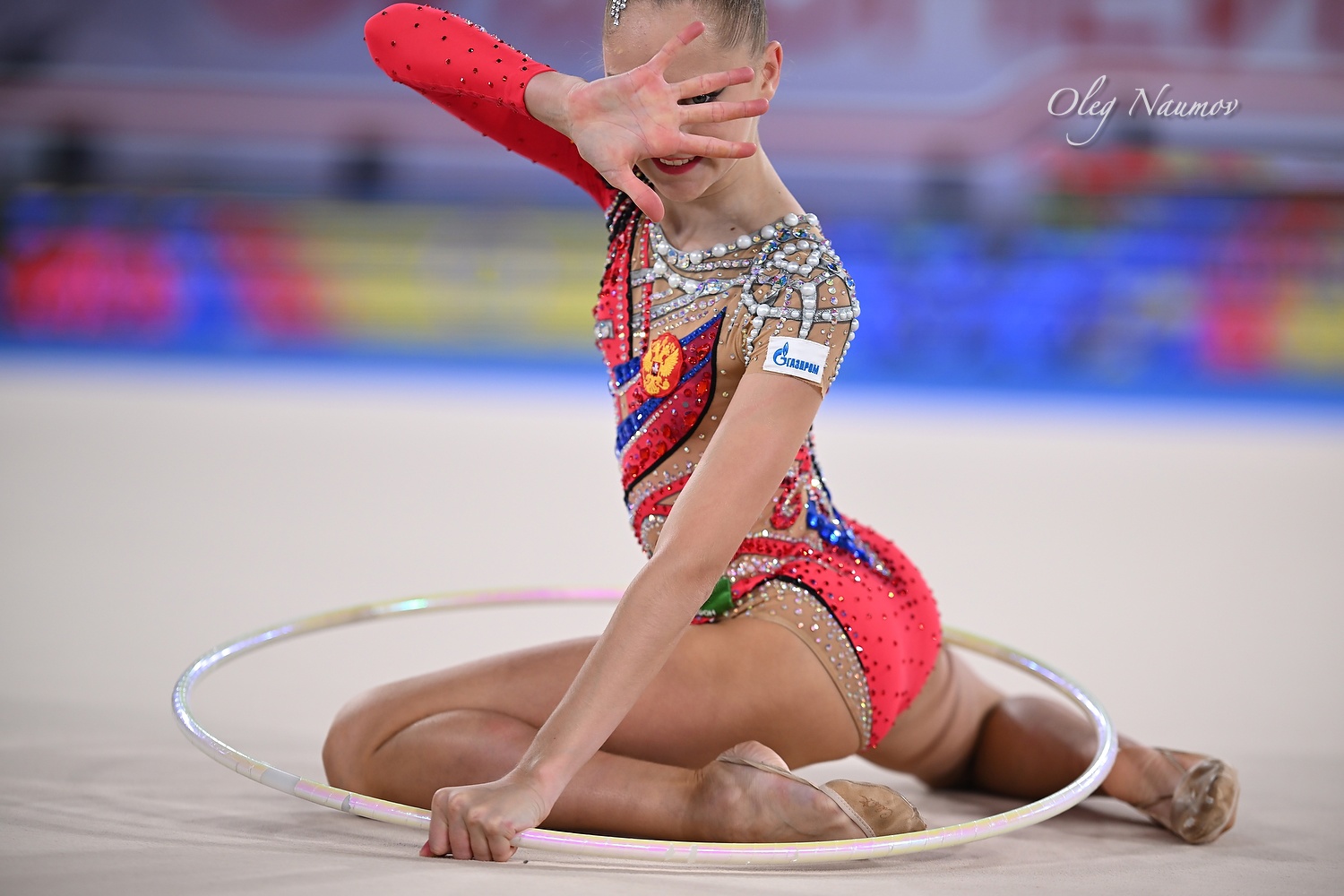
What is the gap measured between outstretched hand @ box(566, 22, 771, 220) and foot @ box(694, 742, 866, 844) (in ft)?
2.15

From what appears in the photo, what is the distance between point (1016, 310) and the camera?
265 inches

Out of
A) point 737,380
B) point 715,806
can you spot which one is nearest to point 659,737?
point 715,806

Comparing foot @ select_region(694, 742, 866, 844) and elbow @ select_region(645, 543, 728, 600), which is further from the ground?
elbow @ select_region(645, 543, 728, 600)

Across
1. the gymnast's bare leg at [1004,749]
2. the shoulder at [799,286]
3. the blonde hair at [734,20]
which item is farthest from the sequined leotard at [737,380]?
the blonde hair at [734,20]

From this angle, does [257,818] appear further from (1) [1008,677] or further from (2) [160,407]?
(2) [160,407]

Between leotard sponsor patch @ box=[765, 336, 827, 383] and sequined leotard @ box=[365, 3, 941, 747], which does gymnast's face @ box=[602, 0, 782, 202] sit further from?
leotard sponsor patch @ box=[765, 336, 827, 383]

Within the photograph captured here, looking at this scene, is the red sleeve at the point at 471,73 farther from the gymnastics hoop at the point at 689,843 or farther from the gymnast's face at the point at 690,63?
the gymnastics hoop at the point at 689,843

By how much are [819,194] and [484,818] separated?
228 inches

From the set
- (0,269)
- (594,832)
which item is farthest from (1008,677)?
(0,269)

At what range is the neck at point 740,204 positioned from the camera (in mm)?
1755

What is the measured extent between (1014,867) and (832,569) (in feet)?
1.45

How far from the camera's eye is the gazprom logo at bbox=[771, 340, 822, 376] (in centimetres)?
155
